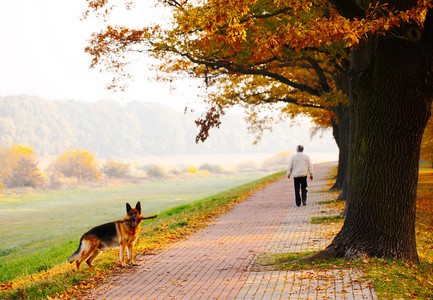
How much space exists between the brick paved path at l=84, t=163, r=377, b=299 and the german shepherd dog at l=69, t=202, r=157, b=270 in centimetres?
54

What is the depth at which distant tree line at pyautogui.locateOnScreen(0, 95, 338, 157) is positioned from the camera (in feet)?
434

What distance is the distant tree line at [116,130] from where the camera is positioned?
13225 centimetres

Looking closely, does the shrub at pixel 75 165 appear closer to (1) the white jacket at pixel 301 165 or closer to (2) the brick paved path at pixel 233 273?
(1) the white jacket at pixel 301 165

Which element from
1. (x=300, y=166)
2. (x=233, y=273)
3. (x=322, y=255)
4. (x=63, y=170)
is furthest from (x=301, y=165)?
(x=63, y=170)

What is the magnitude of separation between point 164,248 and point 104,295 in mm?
3549

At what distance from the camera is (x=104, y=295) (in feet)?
21.3

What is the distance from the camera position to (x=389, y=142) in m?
7.60

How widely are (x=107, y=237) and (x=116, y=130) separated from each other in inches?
6168

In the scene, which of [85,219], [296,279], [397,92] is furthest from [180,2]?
[85,219]

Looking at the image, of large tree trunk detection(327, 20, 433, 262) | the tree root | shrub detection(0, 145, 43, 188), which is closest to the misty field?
the tree root

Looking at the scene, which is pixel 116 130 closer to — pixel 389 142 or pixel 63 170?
pixel 63 170

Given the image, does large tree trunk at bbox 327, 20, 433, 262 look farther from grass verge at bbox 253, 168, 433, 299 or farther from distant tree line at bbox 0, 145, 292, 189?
distant tree line at bbox 0, 145, 292, 189

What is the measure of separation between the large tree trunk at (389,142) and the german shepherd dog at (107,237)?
3.47m

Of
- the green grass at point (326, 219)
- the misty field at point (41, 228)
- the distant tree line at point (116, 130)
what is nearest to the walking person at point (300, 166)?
the green grass at point (326, 219)
